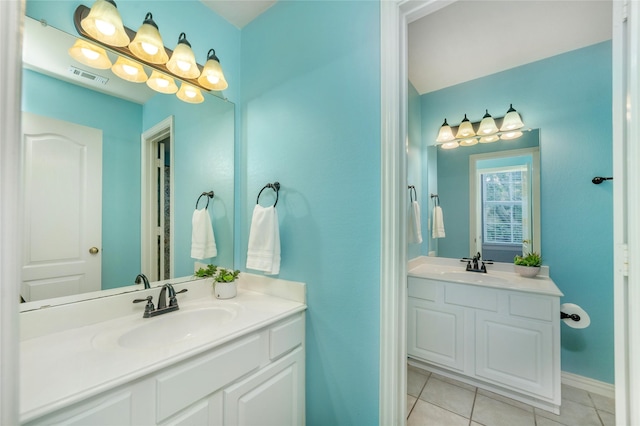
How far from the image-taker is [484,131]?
2242 mm

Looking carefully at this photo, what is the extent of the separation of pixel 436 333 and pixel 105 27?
2.68 m

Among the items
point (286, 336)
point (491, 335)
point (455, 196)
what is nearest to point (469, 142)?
point (455, 196)

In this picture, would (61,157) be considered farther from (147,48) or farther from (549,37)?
(549,37)

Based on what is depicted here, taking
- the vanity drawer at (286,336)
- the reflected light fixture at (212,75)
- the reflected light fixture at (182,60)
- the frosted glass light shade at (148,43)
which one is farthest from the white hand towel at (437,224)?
the frosted glass light shade at (148,43)

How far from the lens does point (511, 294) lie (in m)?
1.70

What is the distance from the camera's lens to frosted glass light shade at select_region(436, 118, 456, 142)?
2.46 metres

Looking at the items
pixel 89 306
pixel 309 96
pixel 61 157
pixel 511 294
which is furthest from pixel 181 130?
pixel 511 294

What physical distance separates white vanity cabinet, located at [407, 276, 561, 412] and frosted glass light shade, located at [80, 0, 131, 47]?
234 cm

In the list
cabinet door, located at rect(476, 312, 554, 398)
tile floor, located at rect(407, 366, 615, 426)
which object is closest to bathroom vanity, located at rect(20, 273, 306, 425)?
tile floor, located at rect(407, 366, 615, 426)

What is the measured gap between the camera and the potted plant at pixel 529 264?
1.93 metres

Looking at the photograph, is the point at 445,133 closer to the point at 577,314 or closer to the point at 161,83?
the point at 577,314

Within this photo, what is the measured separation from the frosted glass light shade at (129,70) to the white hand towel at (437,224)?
2.50m

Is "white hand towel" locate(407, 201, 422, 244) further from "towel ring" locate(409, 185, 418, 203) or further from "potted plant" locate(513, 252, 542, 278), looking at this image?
"potted plant" locate(513, 252, 542, 278)

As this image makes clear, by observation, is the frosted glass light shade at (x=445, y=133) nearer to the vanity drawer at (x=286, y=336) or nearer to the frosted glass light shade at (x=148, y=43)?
the vanity drawer at (x=286, y=336)
